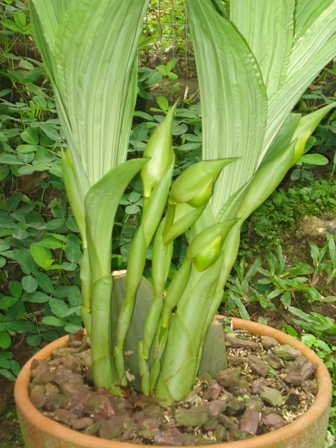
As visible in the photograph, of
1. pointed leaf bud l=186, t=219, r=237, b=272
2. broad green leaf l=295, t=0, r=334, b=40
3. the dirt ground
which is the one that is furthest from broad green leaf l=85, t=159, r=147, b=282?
the dirt ground

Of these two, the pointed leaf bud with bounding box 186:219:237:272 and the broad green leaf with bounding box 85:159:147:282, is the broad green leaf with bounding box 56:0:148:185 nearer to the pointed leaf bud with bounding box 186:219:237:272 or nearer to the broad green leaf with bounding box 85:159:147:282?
the broad green leaf with bounding box 85:159:147:282

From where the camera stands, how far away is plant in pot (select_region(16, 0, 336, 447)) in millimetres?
584

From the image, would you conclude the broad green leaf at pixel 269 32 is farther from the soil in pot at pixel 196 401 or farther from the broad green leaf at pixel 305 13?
the soil in pot at pixel 196 401

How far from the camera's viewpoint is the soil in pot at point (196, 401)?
62cm

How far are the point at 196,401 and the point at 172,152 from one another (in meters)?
0.31

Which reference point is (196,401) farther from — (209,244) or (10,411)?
(10,411)

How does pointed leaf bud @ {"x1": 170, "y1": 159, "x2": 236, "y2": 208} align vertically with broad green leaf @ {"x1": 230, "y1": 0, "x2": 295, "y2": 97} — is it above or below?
below

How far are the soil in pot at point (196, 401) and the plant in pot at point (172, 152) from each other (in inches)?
1.3

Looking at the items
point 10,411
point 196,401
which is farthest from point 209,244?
point 10,411

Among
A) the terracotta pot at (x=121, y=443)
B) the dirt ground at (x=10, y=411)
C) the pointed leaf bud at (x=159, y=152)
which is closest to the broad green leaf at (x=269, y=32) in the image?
the pointed leaf bud at (x=159, y=152)

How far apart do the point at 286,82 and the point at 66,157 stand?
289 mm

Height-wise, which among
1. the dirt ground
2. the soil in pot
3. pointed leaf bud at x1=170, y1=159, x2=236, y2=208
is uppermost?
pointed leaf bud at x1=170, y1=159, x2=236, y2=208

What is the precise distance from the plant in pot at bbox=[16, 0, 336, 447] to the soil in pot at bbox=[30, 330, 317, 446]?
3 cm

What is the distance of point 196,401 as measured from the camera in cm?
69
